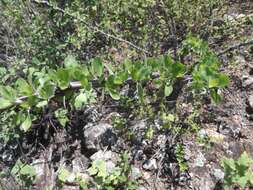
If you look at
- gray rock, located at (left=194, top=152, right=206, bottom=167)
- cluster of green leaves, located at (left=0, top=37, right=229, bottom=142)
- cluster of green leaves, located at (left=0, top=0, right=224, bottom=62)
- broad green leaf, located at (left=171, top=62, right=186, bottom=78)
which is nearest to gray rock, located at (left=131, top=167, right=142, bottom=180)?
gray rock, located at (left=194, top=152, right=206, bottom=167)

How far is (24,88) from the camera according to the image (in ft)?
6.04

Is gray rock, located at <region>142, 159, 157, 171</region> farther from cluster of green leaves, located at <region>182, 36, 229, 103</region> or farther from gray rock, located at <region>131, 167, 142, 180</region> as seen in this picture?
cluster of green leaves, located at <region>182, 36, 229, 103</region>

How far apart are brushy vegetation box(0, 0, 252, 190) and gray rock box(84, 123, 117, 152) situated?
0.26 feet

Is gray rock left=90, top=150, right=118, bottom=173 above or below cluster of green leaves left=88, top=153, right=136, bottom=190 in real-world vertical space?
above

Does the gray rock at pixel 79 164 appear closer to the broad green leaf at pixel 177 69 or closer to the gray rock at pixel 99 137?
the gray rock at pixel 99 137

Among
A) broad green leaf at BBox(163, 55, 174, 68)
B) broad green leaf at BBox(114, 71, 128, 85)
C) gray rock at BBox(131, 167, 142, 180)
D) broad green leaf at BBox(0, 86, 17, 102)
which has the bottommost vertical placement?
gray rock at BBox(131, 167, 142, 180)

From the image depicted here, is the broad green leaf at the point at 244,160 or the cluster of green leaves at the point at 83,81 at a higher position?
the cluster of green leaves at the point at 83,81

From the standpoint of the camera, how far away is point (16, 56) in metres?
3.20

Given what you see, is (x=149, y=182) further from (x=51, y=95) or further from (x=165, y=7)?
(x=165, y=7)

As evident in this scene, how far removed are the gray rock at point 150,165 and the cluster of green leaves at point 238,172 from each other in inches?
18.1

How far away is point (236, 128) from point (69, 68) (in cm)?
135

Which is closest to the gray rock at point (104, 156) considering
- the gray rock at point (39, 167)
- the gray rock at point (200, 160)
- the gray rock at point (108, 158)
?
the gray rock at point (108, 158)

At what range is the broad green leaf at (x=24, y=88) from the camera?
1.83m

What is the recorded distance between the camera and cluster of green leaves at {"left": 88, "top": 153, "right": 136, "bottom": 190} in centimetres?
260
